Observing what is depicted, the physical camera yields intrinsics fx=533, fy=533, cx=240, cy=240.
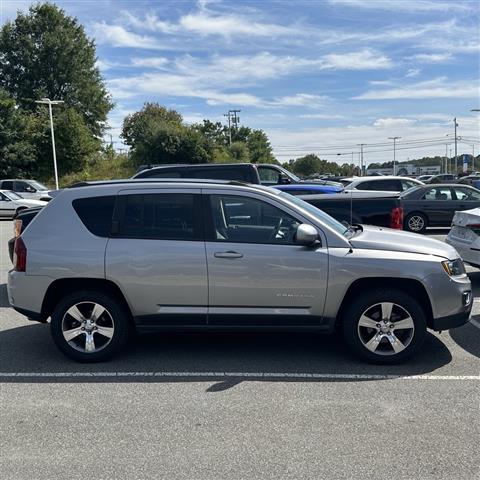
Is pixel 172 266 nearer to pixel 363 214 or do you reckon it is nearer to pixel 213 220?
pixel 213 220

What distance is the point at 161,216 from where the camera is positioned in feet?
16.6

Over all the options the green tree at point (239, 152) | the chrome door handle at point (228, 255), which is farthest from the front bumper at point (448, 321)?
the green tree at point (239, 152)

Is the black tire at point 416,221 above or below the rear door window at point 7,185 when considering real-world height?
below

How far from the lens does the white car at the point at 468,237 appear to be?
783cm

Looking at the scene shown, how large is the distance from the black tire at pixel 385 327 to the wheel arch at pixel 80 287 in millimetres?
2097

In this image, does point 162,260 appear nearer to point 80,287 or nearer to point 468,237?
point 80,287

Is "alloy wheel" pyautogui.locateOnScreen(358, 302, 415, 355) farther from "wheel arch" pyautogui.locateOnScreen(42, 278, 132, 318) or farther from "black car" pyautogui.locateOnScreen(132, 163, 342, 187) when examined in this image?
"black car" pyautogui.locateOnScreen(132, 163, 342, 187)

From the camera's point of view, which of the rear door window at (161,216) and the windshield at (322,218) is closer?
the rear door window at (161,216)

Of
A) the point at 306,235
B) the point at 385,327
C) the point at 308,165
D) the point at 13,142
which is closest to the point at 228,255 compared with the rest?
the point at 306,235

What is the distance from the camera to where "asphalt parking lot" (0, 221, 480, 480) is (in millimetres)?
3316

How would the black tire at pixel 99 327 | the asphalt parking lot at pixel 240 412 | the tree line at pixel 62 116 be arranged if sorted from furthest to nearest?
the tree line at pixel 62 116
the black tire at pixel 99 327
the asphalt parking lot at pixel 240 412

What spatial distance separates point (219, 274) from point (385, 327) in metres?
1.61

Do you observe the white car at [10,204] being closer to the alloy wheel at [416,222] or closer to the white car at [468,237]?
the alloy wheel at [416,222]

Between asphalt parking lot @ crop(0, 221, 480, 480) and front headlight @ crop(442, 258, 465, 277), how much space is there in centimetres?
85
